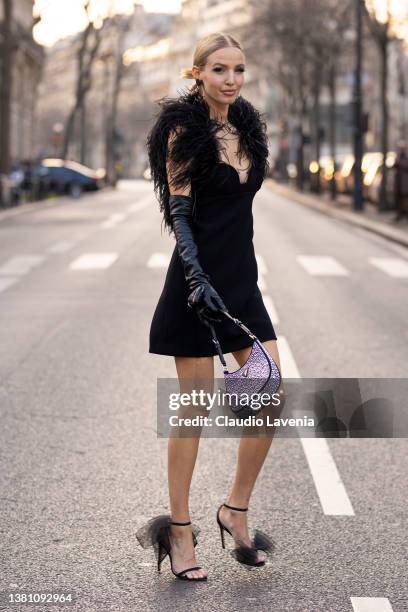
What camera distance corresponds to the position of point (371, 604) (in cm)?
454

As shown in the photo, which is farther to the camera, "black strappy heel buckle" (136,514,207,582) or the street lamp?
the street lamp

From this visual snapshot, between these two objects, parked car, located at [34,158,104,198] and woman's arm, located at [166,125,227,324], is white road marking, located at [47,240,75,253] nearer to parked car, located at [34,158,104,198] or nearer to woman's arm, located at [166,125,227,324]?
woman's arm, located at [166,125,227,324]

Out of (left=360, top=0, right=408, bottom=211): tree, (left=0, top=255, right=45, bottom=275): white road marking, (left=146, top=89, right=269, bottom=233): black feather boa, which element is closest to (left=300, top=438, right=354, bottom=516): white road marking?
(left=146, top=89, right=269, bottom=233): black feather boa

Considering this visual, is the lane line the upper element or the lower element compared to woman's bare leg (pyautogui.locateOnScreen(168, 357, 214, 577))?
lower

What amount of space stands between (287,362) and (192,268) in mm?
5806

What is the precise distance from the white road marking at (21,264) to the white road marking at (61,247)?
1.42m

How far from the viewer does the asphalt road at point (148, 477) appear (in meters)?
4.75

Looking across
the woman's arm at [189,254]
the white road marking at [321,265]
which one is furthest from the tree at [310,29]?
the woman's arm at [189,254]

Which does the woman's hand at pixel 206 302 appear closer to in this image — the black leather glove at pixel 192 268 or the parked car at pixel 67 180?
the black leather glove at pixel 192 268

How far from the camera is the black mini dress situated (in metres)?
4.70

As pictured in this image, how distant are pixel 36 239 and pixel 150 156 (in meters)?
22.4

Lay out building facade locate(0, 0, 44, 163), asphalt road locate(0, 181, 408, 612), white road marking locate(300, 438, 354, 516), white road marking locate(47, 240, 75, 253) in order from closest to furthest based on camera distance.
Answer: asphalt road locate(0, 181, 408, 612)
white road marking locate(300, 438, 354, 516)
white road marking locate(47, 240, 75, 253)
building facade locate(0, 0, 44, 163)

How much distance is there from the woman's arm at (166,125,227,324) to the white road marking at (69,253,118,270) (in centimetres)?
1520

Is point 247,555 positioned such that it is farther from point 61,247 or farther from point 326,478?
point 61,247
